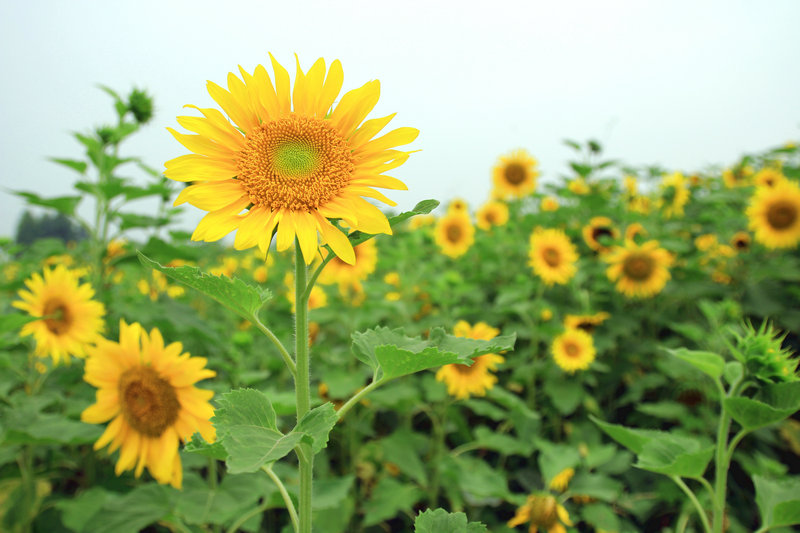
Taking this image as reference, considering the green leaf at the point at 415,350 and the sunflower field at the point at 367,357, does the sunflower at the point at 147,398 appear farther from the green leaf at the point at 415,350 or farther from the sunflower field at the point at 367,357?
the green leaf at the point at 415,350

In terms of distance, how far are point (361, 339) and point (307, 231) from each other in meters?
0.26

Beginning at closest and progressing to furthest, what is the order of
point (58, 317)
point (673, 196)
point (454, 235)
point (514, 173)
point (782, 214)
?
point (58, 317) → point (782, 214) → point (673, 196) → point (454, 235) → point (514, 173)

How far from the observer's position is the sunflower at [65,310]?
1.88 m

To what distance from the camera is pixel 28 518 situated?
1.65 meters

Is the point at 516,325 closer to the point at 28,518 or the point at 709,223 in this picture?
the point at 709,223

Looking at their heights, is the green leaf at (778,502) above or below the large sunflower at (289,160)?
below

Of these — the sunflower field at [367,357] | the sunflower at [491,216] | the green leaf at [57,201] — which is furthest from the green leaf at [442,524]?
the sunflower at [491,216]

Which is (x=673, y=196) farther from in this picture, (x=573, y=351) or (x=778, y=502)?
(x=778, y=502)

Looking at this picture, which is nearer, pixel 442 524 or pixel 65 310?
pixel 442 524

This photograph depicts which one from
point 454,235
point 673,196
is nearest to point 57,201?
point 454,235

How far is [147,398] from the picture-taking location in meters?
1.43

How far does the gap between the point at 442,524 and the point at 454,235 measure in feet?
10.9

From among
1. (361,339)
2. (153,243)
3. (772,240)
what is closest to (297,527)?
(361,339)

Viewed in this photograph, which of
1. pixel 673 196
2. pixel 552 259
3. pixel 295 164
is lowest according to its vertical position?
→ pixel 295 164
